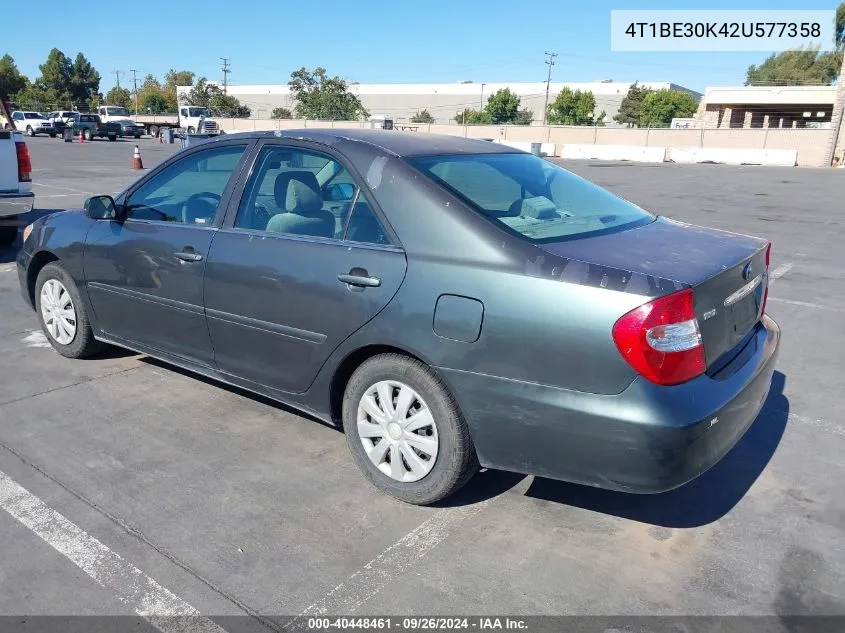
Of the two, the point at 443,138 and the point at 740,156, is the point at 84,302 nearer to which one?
the point at 443,138

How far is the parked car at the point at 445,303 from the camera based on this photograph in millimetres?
2605

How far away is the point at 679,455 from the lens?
101 inches

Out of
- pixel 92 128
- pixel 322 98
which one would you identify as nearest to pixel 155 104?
pixel 322 98

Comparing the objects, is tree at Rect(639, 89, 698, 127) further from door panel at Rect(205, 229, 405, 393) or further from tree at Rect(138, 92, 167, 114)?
door panel at Rect(205, 229, 405, 393)

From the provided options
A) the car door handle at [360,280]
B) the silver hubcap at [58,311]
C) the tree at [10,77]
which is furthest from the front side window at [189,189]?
the tree at [10,77]

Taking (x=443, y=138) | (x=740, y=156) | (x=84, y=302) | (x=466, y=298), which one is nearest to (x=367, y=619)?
(x=466, y=298)

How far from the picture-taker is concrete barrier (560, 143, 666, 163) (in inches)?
1608

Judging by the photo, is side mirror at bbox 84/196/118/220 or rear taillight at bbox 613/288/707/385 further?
side mirror at bbox 84/196/118/220

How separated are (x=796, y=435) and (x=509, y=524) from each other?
6.64 feet

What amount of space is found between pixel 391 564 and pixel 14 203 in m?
7.64

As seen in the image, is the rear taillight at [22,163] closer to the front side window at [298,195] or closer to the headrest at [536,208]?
the front side window at [298,195]

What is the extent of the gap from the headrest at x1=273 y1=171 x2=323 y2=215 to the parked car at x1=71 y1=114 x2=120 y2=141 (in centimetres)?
4590

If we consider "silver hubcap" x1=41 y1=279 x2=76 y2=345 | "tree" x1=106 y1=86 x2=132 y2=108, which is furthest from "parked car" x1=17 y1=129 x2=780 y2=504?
"tree" x1=106 y1=86 x2=132 y2=108

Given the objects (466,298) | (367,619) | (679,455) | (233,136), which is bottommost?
(367,619)
